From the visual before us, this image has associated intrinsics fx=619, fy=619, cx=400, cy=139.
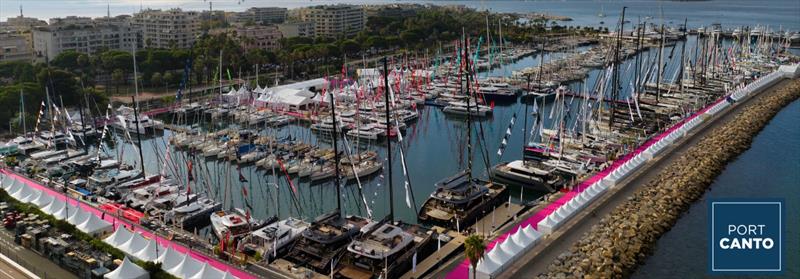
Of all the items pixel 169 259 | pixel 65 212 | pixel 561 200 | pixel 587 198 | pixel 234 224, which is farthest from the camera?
pixel 561 200

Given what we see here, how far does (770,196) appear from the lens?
3881 centimetres

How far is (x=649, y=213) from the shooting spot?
3309cm

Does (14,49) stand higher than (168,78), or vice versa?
(14,49)

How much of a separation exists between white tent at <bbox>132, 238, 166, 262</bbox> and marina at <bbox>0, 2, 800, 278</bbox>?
0.09 meters

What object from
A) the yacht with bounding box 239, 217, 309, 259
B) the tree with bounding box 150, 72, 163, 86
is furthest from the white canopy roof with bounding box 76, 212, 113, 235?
the tree with bounding box 150, 72, 163, 86

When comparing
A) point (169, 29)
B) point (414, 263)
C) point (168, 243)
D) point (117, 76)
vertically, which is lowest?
point (168, 243)

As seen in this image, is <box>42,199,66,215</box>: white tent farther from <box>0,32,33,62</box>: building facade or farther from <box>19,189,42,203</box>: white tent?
<box>0,32,33,62</box>: building facade

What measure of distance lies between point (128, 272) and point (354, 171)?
13591 millimetres

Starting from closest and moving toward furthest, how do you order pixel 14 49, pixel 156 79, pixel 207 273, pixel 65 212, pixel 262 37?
pixel 207 273 → pixel 65 212 → pixel 156 79 → pixel 14 49 → pixel 262 37

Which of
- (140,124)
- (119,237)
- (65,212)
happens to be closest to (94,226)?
(65,212)

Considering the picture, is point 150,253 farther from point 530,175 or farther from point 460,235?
point 530,175

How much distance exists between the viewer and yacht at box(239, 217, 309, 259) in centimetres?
2859

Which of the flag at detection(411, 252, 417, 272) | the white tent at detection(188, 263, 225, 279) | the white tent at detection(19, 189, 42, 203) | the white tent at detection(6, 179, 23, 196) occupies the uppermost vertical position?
the white tent at detection(6, 179, 23, 196)

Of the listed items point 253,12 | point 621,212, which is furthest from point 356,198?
point 253,12
